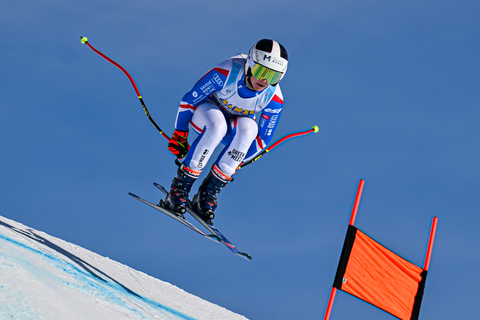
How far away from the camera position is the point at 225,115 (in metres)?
8.05

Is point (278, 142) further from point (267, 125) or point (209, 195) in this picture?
point (209, 195)

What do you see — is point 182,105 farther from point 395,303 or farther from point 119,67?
point 395,303

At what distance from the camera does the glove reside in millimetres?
8227

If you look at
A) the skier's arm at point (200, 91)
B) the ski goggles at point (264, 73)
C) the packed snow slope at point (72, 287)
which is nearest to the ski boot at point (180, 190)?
the skier's arm at point (200, 91)

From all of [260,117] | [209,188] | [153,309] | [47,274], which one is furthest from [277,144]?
[47,274]

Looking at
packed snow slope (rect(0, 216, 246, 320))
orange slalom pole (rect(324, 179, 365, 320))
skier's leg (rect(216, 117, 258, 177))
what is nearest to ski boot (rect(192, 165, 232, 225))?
skier's leg (rect(216, 117, 258, 177))

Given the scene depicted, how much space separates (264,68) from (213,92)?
770mm

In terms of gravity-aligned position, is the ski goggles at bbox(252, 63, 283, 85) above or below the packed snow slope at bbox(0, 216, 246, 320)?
above

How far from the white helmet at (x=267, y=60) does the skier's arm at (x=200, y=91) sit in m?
0.33

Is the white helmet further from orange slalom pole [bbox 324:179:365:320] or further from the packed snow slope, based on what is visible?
the packed snow slope

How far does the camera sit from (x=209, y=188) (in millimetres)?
8102

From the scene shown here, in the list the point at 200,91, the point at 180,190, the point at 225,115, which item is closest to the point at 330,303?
the point at 180,190

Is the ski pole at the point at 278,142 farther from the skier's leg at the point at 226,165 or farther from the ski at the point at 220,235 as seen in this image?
the ski at the point at 220,235

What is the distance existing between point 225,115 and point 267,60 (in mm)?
964
